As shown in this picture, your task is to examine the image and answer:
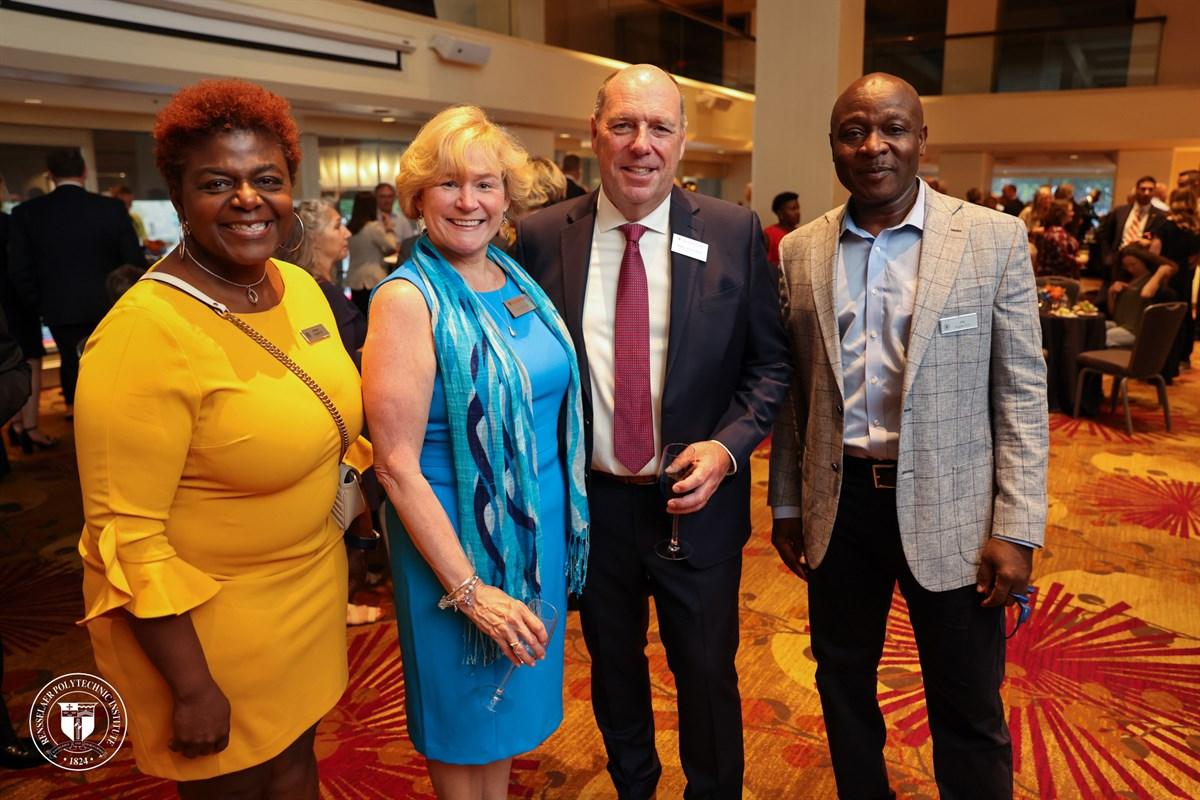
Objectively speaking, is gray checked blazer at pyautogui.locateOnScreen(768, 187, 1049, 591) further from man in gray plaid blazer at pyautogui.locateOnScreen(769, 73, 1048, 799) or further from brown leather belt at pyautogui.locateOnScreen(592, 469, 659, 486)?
brown leather belt at pyautogui.locateOnScreen(592, 469, 659, 486)

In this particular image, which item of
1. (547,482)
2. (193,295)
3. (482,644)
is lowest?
(482,644)

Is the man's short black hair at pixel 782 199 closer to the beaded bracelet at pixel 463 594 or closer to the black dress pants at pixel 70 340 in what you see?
the black dress pants at pixel 70 340

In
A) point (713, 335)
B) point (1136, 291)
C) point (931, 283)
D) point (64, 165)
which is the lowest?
point (1136, 291)

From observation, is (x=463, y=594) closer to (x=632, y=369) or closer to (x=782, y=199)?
(x=632, y=369)

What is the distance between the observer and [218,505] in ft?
4.56

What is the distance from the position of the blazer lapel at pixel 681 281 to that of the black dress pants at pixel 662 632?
1.15ft

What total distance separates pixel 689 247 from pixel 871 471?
2.16 feet

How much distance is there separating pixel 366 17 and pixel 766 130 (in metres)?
4.47

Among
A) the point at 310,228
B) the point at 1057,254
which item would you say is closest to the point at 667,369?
the point at 310,228

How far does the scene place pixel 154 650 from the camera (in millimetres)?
1341

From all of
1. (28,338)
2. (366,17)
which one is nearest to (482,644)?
(28,338)

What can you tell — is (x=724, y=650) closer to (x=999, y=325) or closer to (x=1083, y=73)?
(x=999, y=325)

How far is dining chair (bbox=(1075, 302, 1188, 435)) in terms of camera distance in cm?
599

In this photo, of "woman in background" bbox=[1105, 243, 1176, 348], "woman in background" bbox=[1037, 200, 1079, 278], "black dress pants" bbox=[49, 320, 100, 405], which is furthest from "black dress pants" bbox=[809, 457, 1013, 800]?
"woman in background" bbox=[1037, 200, 1079, 278]
